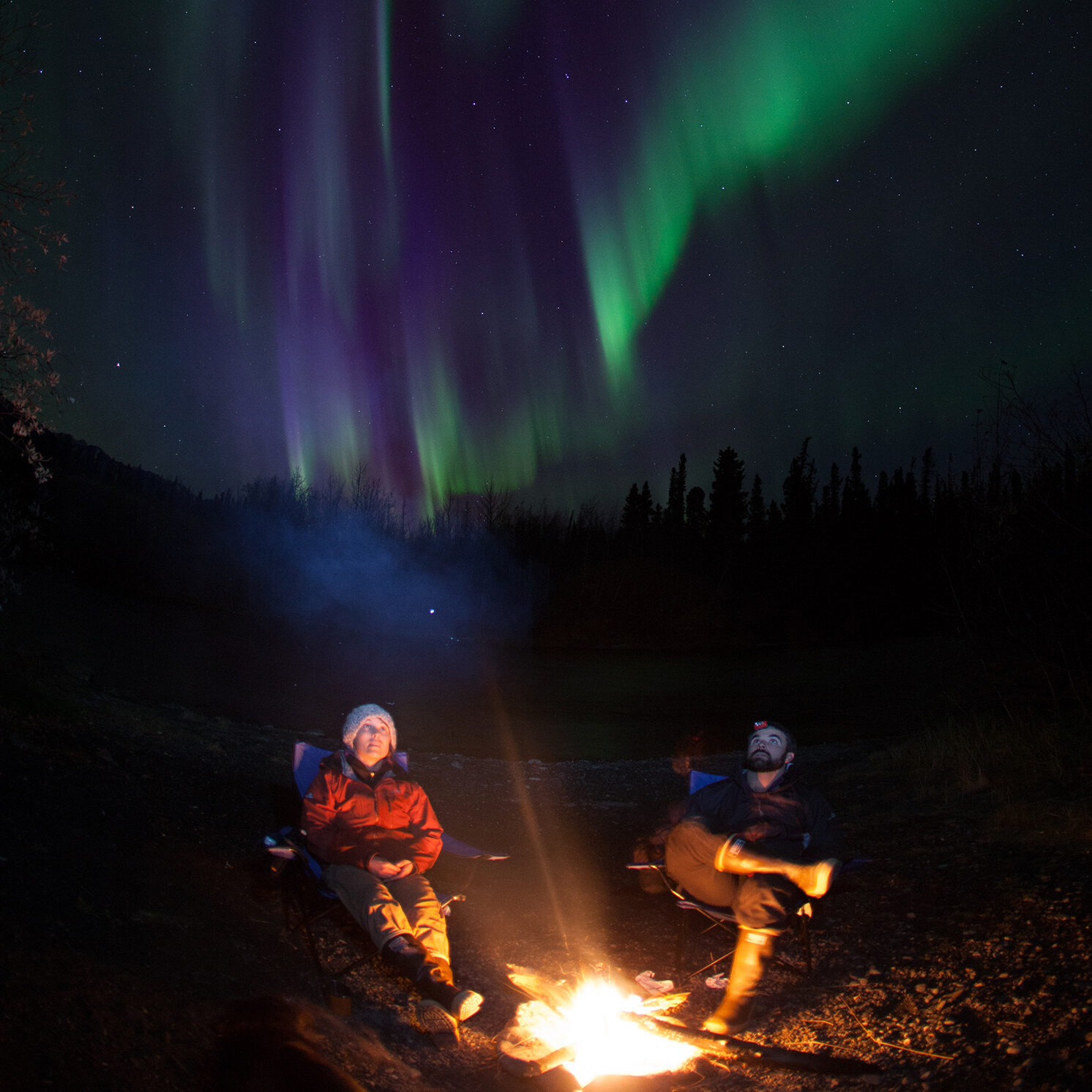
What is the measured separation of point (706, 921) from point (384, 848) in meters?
1.84

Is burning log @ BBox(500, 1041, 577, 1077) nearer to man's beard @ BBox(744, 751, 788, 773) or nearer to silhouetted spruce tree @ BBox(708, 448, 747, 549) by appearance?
man's beard @ BBox(744, 751, 788, 773)

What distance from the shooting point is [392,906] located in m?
3.41

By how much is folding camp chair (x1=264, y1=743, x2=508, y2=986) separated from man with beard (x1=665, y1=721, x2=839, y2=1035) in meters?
1.06

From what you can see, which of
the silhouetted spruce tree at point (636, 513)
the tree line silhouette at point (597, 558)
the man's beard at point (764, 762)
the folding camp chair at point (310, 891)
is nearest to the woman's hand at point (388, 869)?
the folding camp chair at point (310, 891)

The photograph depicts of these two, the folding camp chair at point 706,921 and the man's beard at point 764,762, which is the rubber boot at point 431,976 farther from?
the man's beard at point 764,762

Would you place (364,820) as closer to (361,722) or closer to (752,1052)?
(361,722)

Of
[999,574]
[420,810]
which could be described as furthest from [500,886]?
[999,574]

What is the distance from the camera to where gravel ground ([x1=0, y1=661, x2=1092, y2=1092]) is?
2.64m

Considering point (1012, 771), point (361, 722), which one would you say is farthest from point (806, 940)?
point (1012, 771)

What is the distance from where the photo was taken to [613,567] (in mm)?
49688

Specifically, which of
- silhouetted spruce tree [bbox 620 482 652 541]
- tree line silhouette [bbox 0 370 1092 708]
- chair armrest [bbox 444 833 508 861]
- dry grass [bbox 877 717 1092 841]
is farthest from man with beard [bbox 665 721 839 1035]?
silhouetted spruce tree [bbox 620 482 652 541]

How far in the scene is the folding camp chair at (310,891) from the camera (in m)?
3.49

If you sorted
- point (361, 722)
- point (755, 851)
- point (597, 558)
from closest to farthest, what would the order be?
1. point (755, 851)
2. point (361, 722)
3. point (597, 558)

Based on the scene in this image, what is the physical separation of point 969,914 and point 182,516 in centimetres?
5201
